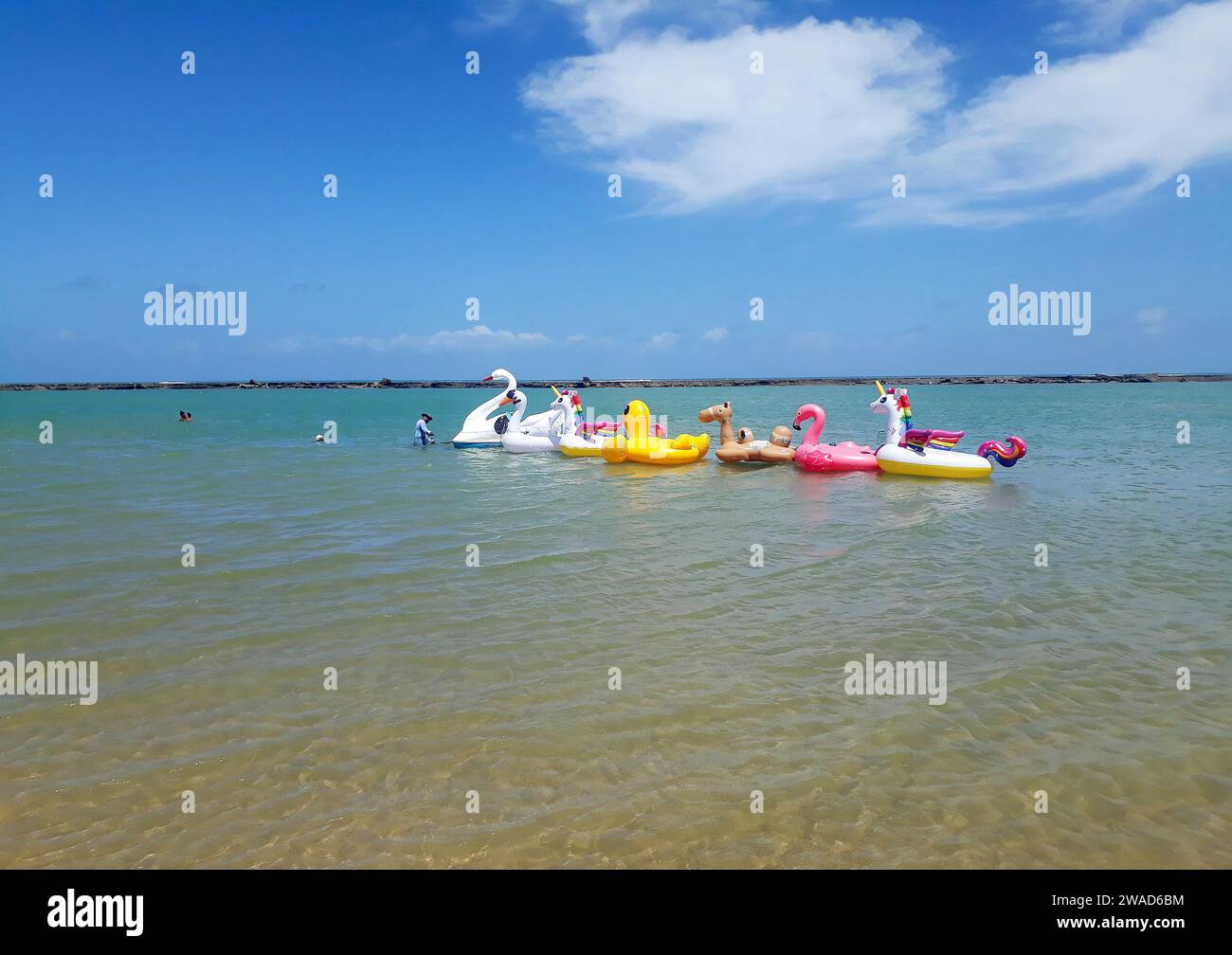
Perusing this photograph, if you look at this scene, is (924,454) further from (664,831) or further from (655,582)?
(664,831)

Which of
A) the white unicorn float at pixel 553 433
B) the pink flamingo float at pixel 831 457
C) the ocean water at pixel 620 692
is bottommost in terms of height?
the ocean water at pixel 620 692

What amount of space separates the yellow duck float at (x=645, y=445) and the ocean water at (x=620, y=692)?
23.3 feet

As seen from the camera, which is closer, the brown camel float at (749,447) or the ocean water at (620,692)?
the ocean water at (620,692)

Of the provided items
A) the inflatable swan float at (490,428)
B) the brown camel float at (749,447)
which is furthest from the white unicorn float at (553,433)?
the brown camel float at (749,447)

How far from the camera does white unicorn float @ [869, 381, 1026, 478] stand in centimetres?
1609

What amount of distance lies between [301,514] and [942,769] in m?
11.3

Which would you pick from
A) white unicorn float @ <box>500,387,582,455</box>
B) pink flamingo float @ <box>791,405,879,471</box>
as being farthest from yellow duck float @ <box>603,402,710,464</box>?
white unicorn float @ <box>500,387,582,455</box>

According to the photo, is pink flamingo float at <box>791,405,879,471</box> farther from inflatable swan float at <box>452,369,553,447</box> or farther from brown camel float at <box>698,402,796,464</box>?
inflatable swan float at <box>452,369,553,447</box>

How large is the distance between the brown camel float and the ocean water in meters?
6.33

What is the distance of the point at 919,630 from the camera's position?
662 cm

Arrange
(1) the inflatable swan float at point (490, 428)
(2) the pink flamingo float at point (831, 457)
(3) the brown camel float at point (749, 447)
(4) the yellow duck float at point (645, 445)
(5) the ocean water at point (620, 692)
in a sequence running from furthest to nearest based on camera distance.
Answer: (1) the inflatable swan float at point (490, 428) < (4) the yellow duck float at point (645, 445) < (3) the brown camel float at point (749, 447) < (2) the pink flamingo float at point (831, 457) < (5) the ocean water at point (620, 692)

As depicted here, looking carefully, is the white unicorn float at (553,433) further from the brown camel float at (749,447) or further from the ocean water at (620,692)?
the ocean water at (620,692)

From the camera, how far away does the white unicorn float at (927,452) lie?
16094 millimetres
